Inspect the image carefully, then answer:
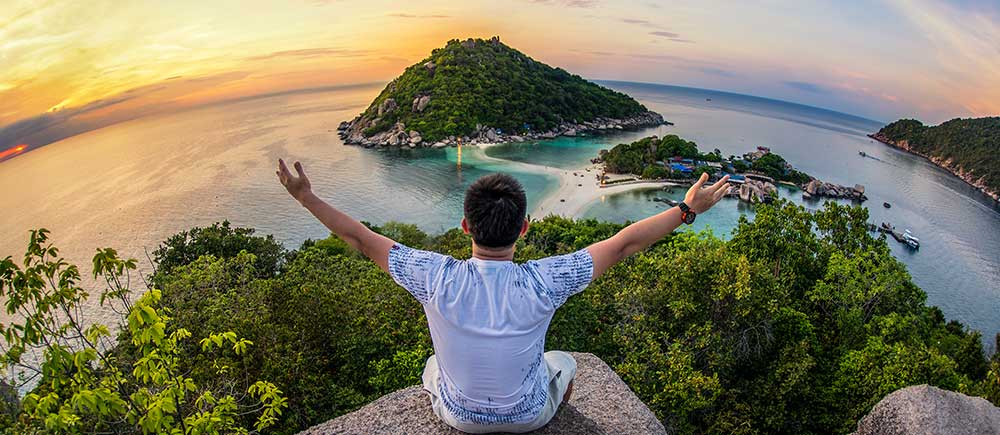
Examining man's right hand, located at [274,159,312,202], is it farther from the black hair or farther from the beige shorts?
the beige shorts

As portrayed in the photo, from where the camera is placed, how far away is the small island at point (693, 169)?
62031mm

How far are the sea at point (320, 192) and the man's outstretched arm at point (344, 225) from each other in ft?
→ 60.3

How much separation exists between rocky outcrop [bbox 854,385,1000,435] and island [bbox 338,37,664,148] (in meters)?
74.4

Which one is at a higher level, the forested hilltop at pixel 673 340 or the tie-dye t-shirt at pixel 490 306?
the tie-dye t-shirt at pixel 490 306

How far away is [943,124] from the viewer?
331 ft

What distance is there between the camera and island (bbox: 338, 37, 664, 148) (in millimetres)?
83125

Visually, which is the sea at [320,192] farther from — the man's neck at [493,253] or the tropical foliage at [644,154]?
the man's neck at [493,253]

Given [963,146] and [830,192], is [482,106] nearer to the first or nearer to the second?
[830,192]

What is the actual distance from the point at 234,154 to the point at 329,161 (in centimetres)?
1260

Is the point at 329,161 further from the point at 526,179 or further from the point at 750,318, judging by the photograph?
the point at 750,318

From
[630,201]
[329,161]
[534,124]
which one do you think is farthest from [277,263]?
[534,124]

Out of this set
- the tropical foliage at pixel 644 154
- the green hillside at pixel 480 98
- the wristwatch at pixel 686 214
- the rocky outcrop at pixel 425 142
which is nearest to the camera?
the wristwatch at pixel 686 214

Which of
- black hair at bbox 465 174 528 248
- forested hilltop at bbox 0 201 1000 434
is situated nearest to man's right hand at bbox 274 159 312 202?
A: black hair at bbox 465 174 528 248

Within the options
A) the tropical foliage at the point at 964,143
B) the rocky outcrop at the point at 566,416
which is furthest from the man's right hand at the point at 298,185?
the tropical foliage at the point at 964,143
